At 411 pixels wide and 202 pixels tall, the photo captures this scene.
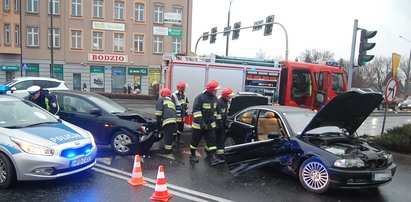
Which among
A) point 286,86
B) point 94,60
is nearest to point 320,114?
point 286,86

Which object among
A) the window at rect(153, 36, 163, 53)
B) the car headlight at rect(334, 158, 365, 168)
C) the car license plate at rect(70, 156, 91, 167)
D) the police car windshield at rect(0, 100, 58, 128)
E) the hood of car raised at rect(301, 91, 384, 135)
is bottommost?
the car license plate at rect(70, 156, 91, 167)

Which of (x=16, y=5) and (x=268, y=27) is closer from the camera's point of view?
(x=268, y=27)

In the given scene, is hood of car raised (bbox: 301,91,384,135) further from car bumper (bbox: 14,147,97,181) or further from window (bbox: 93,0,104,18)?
window (bbox: 93,0,104,18)

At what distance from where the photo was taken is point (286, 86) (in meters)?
13.9

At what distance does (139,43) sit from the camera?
3875cm

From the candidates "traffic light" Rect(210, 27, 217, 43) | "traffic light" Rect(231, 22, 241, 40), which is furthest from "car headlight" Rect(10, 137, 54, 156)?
"traffic light" Rect(210, 27, 217, 43)

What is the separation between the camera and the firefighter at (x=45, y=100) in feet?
27.4

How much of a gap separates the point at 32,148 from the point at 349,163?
4.88 m

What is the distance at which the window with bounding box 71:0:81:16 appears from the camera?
3656 cm

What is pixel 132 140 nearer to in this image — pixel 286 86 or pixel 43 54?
pixel 286 86

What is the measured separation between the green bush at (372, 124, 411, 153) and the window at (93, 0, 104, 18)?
33.5m

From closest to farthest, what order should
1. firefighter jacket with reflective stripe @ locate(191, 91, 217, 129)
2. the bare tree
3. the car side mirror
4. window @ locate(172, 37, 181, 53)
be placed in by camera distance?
firefighter jacket with reflective stripe @ locate(191, 91, 217, 129)
the car side mirror
window @ locate(172, 37, 181, 53)
the bare tree

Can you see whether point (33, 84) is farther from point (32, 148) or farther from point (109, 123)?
point (32, 148)

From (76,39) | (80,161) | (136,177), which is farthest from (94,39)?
(136,177)
